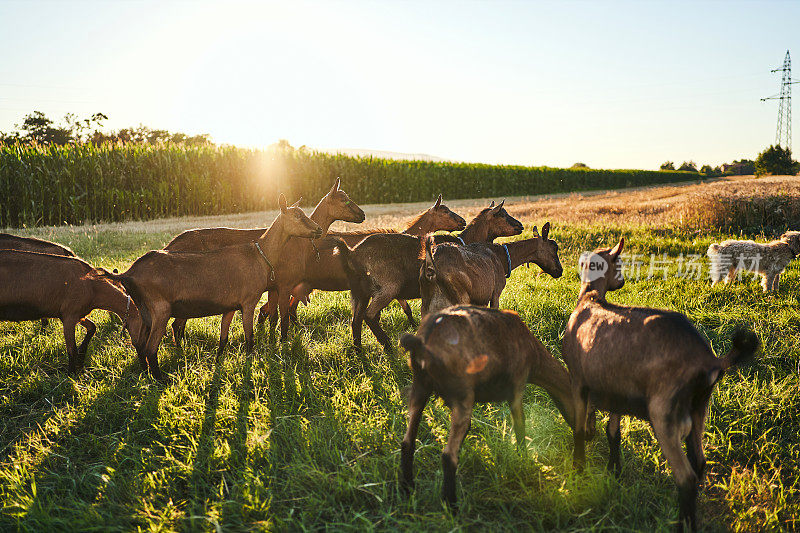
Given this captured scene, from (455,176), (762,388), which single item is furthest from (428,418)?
(455,176)

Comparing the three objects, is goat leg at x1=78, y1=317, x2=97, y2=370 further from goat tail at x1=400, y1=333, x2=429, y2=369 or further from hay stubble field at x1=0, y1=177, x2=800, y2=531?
goat tail at x1=400, y1=333, x2=429, y2=369

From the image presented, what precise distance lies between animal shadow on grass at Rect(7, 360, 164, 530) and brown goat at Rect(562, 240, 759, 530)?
2.97 meters

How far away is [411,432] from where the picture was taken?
327 cm

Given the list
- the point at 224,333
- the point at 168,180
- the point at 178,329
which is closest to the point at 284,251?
the point at 224,333

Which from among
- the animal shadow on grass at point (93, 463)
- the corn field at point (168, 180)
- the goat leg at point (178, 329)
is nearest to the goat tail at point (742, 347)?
the animal shadow on grass at point (93, 463)

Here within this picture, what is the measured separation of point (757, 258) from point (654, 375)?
6.97 metres

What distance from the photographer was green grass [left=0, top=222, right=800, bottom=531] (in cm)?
319

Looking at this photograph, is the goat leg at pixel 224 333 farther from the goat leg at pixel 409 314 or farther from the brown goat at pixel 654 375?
the brown goat at pixel 654 375

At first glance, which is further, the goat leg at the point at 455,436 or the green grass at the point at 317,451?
the green grass at the point at 317,451

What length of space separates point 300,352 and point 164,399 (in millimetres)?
1638

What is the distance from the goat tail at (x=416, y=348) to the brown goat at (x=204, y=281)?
10.4ft

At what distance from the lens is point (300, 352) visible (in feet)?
19.4

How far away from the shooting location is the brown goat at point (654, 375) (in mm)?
2795

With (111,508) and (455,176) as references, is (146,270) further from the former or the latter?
(455,176)
